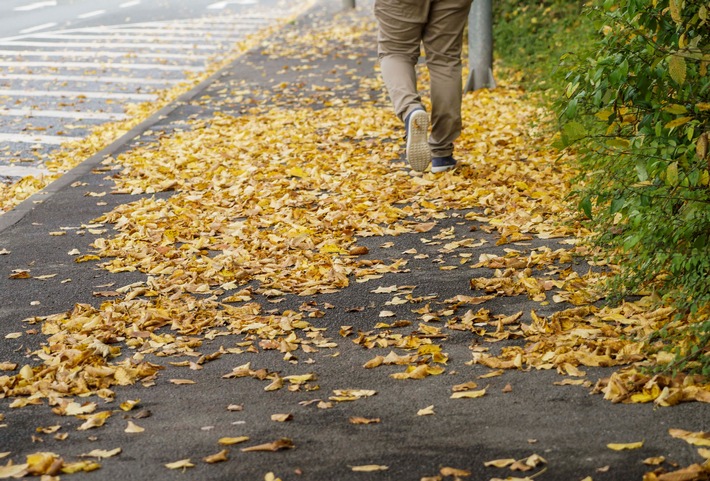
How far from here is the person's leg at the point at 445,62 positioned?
257 inches

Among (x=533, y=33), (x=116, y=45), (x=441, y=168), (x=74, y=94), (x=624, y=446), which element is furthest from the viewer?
(x=116, y=45)

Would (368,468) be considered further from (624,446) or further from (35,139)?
(35,139)

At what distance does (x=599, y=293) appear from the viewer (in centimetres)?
432

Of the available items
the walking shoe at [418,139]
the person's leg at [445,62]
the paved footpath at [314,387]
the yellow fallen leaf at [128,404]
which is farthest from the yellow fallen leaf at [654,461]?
the person's leg at [445,62]

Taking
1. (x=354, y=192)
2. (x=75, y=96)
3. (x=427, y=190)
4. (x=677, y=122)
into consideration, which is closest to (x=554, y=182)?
(x=427, y=190)

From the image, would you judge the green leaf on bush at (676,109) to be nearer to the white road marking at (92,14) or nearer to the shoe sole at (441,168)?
the shoe sole at (441,168)

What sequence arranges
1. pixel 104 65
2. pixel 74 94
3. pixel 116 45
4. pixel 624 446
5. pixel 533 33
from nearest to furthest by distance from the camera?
1. pixel 624 446
2. pixel 533 33
3. pixel 74 94
4. pixel 104 65
5. pixel 116 45

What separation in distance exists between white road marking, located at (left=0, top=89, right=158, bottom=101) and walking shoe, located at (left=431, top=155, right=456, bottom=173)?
19.3 feet

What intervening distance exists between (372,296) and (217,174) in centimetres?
300

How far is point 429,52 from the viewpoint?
6.70 meters

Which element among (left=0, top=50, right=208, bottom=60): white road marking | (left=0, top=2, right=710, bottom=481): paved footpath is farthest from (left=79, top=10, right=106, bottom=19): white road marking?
(left=0, top=2, right=710, bottom=481): paved footpath

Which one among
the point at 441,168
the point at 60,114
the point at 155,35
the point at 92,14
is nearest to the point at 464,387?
the point at 441,168

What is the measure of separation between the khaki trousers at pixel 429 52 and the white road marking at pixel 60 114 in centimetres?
478

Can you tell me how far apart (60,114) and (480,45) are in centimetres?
465
